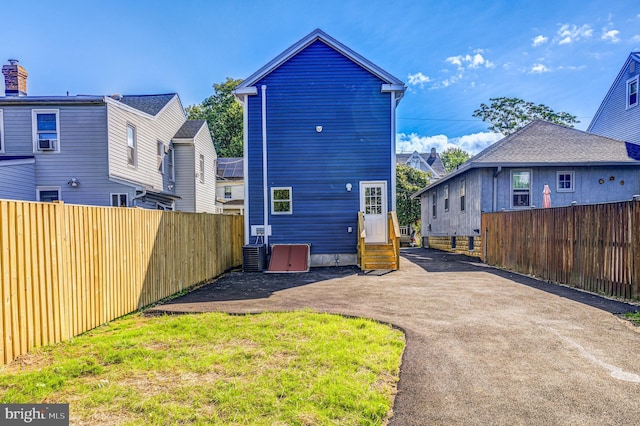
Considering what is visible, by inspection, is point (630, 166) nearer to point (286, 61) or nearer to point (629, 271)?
point (629, 271)

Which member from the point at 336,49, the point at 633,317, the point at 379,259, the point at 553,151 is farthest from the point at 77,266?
the point at 553,151

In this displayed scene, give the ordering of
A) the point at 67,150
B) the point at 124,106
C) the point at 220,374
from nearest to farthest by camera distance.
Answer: the point at 220,374 → the point at 67,150 → the point at 124,106

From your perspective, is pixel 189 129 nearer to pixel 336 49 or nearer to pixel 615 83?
pixel 336 49

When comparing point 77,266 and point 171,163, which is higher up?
point 171,163

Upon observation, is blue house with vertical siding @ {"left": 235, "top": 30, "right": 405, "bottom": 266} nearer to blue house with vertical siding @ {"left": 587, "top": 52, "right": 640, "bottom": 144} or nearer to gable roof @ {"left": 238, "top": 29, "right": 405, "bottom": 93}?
gable roof @ {"left": 238, "top": 29, "right": 405, "bottom": 93}

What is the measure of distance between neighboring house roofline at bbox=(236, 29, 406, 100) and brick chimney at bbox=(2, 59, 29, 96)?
30.6 ft

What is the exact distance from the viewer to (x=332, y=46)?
11.9 metres

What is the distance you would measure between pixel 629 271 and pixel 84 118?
15.3 m

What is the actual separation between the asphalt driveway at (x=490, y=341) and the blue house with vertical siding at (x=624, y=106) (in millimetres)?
15270

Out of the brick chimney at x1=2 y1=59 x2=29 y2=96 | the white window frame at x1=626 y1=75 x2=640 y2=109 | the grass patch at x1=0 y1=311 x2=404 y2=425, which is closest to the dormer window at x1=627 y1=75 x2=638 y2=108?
the white window frame at x1=626 y1=75 x2=640 y2=109

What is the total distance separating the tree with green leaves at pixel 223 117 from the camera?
37594mm

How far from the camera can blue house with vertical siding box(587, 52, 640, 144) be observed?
17.4 metres

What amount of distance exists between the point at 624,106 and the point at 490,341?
2106cm

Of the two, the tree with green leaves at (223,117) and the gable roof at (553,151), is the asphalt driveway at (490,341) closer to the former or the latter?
the gable roof at (553,151)
